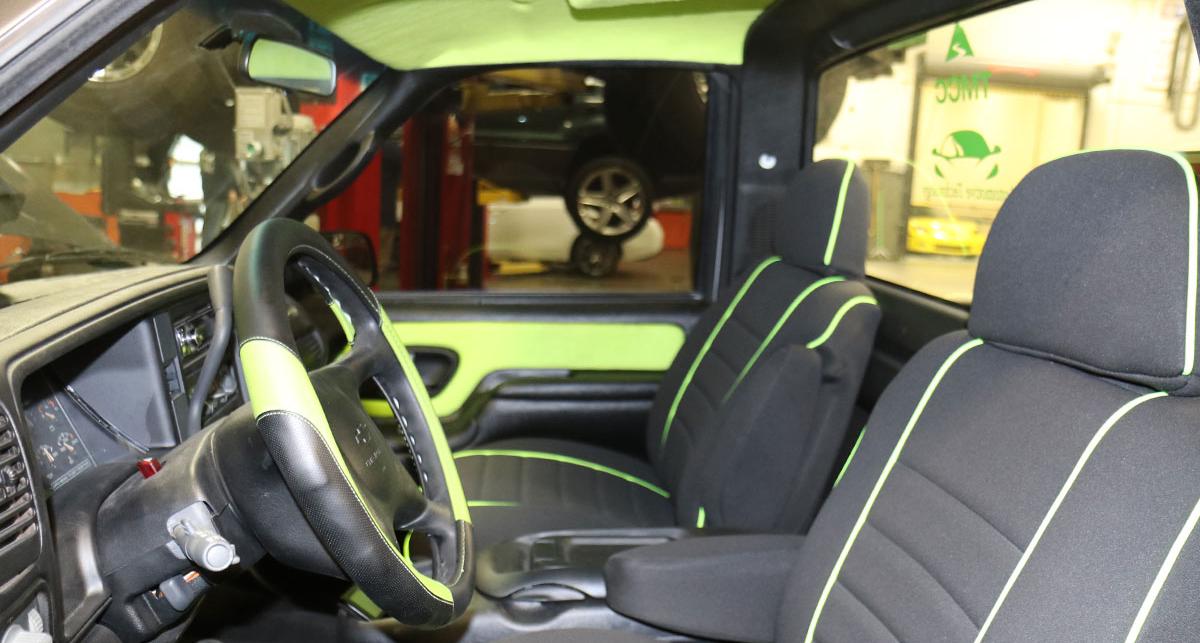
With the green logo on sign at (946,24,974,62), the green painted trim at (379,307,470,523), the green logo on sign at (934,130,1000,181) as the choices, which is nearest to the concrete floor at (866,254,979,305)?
the green logo on sign at (934,130,1000,181)

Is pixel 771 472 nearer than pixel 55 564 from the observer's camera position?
Result: No

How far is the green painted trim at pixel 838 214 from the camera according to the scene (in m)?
1.86

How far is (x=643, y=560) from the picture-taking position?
1.50 m

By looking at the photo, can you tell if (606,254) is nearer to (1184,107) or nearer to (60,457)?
(1184,107)

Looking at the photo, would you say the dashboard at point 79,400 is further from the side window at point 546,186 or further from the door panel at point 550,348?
the side window at point 546,186

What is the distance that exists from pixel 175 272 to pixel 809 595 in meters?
1.23

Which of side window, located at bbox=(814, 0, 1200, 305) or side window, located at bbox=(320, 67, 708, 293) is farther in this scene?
side window, located at bbox=(320, 67, 708, 293)

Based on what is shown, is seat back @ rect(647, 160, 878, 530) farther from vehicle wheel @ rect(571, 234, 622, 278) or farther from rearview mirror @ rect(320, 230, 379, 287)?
vehicle wheel @ rect(571, 234, 622, 278)

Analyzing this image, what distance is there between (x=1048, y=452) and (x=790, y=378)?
712 millimetres

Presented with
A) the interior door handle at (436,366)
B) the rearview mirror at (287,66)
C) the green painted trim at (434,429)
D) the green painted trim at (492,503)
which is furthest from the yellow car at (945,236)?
the rearview mirror at (287,66)

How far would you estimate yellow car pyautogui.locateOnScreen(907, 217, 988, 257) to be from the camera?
229 cm

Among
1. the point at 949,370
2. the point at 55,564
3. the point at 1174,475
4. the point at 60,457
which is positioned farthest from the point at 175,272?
the point at 1174,475

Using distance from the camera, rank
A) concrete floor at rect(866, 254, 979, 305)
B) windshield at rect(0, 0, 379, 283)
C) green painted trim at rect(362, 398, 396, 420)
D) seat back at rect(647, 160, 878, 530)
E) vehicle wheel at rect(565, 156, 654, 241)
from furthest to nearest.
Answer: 1. vehicle wheel at rect(565, 156, 654, 241)
2. green painted trim at rect(362, 398, 396, 420)
3. concrete floor at rect(866, 254, 979, 305)
4. windshield at rect(0, 0, 379, 283)
5. seat back at rect(647, 160, 878, 530)

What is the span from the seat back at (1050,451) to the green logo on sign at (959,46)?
1.06 metres
